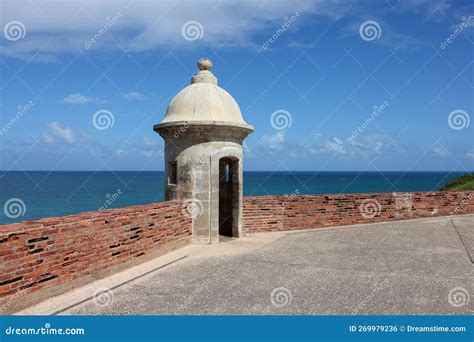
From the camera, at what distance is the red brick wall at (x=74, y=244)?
484 centimetres

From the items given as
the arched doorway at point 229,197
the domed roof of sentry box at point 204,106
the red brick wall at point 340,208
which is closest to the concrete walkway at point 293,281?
the arched doorway at point 229,197

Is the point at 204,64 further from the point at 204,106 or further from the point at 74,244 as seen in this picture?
the point at 74,244

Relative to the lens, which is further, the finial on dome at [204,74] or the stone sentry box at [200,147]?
the finial on dome at [204,74]

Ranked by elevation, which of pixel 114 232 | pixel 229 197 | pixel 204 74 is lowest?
pixel 114 232

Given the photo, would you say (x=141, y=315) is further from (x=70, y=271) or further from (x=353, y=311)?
(x=353, y=311)

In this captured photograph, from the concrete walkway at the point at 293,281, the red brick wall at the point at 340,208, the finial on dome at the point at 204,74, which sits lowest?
the concrete walkway at the point at 293,281

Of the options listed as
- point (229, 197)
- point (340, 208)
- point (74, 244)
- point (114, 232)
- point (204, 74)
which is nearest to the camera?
point (74, 244)

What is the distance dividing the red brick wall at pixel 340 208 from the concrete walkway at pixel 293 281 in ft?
5.18

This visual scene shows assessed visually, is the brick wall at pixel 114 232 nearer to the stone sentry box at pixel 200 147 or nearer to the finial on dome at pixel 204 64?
the stone sentry box at pixel 200 147

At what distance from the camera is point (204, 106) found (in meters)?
9.06

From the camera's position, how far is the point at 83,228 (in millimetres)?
5914

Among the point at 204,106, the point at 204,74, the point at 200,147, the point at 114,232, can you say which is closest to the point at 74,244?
the point at 114,232

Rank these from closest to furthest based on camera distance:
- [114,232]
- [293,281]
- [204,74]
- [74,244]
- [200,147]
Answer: [74,244] < [293,281] < [114,232] < [200,147] < [204,74]

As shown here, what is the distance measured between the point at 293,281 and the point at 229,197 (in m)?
5.13
